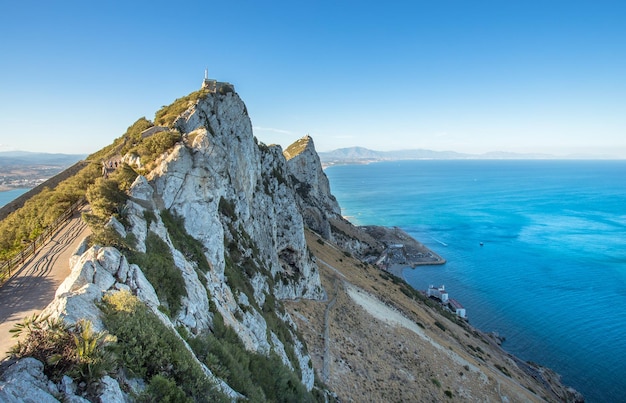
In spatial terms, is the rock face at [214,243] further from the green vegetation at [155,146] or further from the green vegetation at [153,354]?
the green vegetation at [155,146]

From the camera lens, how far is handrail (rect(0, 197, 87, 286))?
38.1 ft

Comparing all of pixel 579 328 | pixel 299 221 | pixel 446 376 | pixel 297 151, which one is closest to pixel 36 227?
pixel 299 221

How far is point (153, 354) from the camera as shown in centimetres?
719

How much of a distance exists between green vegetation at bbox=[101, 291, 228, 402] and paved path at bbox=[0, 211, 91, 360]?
2.57m

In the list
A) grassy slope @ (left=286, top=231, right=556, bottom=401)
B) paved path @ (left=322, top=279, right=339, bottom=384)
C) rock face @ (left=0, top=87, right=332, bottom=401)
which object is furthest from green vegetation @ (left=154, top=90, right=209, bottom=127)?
paved path @ (left=322, top=279, right=339, bottom=384)

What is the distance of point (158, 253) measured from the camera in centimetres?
1205

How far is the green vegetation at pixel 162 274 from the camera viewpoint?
1041cm

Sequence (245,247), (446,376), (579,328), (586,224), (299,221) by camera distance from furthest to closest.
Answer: (586,224) < (579,328) < (299,221) < (446,376) < (245,247)

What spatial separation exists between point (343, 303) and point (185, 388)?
94.8 ft

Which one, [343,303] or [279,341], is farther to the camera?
[343,303]

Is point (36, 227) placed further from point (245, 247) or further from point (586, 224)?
point (586, 224)

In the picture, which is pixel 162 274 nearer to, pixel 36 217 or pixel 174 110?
pixel 36 217

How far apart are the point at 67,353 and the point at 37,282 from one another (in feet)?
22.3

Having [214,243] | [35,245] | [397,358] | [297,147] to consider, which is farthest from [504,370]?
[297,147]
